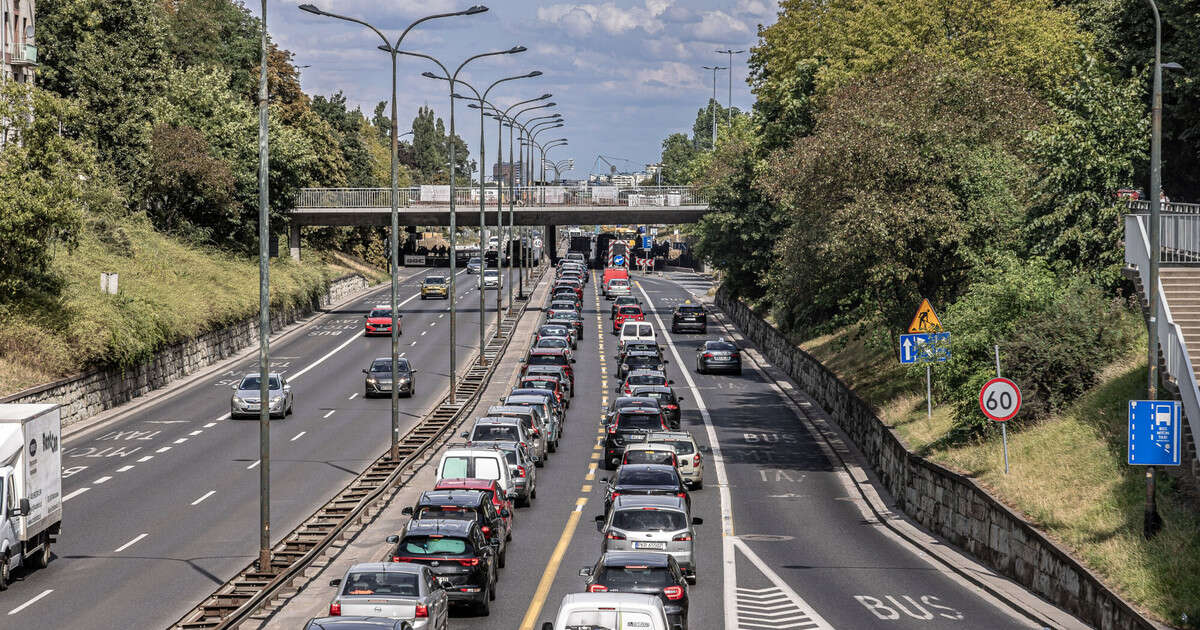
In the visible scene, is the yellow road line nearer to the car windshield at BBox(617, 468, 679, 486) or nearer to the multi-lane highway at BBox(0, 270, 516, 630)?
the car windshield at BBox(617, 468, 679, 486)

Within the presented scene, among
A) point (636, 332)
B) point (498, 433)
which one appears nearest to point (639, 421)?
point (498, 433)

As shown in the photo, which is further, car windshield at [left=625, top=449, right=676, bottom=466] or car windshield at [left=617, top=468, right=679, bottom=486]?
car windshield at [left=625, top=449, right=676, bottom=466]

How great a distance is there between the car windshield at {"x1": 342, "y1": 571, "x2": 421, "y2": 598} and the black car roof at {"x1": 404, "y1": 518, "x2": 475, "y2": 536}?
3288mm

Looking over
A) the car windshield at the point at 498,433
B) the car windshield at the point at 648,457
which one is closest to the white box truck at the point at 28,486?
the car windshield at the point at 498,433

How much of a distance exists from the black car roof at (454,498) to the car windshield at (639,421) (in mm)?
14740

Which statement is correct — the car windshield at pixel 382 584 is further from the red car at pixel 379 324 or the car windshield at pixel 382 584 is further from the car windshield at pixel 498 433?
the red car at pixel 379 324

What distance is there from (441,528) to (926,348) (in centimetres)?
1787

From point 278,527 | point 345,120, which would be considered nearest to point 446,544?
point 278,527

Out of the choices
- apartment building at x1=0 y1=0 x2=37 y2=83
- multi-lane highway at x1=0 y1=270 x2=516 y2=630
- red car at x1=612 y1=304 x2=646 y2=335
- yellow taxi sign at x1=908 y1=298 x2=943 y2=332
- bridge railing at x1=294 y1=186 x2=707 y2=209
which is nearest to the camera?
multi-lane highway at x1=0 y1=270 x2=516 y2=630

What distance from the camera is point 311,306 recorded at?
297 ft

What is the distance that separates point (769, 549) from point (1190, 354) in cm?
955

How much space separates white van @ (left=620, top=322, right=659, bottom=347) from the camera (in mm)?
72625

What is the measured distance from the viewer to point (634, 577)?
836 inches

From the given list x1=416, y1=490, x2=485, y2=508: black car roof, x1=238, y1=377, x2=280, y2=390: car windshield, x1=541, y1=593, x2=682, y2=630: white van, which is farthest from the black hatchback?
x1=238, y1=377, x2=280, y2=390: car windshield
